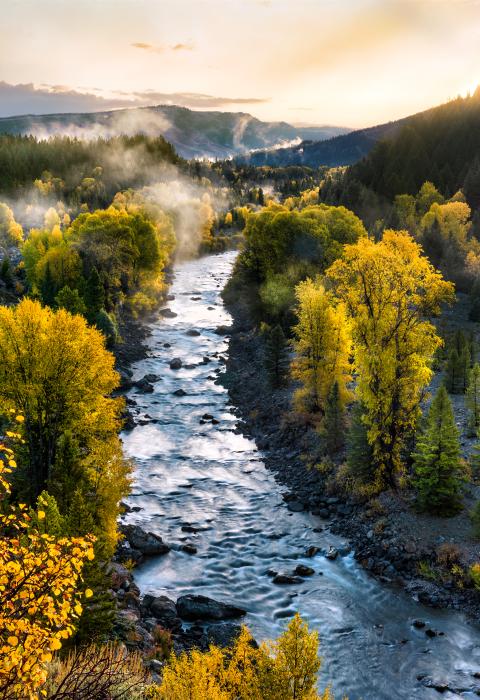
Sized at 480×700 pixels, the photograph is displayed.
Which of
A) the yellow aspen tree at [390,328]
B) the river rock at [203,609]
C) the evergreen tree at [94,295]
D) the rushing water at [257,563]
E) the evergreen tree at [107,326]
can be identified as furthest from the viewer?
the evergreen tree at [94,295]

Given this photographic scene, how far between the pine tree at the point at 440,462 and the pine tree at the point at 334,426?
393 inches

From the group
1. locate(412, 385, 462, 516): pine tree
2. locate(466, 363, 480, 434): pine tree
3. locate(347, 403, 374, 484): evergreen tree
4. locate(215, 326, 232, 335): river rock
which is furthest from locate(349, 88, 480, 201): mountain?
locate(412, 385, 462, 516): pine tree

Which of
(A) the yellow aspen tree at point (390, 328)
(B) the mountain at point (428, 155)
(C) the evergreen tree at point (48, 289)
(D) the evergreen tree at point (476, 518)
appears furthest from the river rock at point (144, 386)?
(B) the mountain at point (428, 155)

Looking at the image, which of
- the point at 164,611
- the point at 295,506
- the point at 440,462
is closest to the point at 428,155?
the point at 295,506

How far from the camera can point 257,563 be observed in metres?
35.3

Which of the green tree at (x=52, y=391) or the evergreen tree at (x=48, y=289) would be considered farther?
the evergreen tree at (x=48, y=289)

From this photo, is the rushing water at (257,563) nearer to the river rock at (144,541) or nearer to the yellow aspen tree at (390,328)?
the river rock at (144,541)

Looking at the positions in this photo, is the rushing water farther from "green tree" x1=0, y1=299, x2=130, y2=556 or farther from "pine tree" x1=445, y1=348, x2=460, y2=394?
"pine tree" x1=445, y1=348, x2=460, y2=394

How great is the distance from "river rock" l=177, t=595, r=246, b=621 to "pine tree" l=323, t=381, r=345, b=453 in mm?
17544

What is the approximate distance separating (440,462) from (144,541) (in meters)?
19.8

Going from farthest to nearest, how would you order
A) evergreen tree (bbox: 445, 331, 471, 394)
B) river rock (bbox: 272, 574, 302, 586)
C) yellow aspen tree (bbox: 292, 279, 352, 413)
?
evergreen tree (bbox: 445, 331, 471, 394), yellow aspen tree (bbox: 292, 279, 352, 413), river rock (bbox: 272, 574, 302, 586)

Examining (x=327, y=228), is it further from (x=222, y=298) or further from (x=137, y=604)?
(x=137, y=604)

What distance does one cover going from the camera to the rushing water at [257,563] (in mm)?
26531

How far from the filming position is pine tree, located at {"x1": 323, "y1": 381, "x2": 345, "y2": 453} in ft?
147
